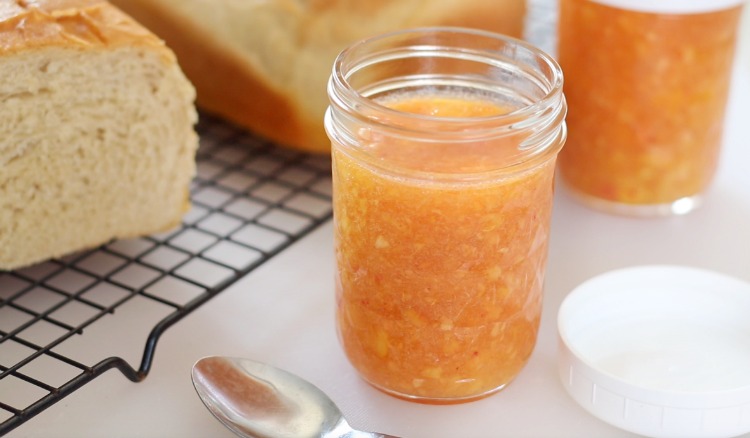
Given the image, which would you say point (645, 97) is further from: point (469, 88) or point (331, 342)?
point (331, 342)

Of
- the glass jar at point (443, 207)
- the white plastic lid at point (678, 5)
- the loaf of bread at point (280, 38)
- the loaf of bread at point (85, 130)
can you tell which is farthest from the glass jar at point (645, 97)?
the loaf of bread at point (85, 130)

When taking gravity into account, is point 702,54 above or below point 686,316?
above

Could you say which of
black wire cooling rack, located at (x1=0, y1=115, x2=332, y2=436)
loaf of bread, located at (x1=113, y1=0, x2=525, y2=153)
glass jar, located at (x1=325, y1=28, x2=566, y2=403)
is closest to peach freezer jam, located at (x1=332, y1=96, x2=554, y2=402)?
glass jar, located at (x1=325, y1=28, x2=566, y2=403)

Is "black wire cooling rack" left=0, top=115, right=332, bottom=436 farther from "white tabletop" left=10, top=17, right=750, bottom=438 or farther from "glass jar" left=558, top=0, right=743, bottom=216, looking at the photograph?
"glass jar" left=558, top=0, right=743, bottom=216

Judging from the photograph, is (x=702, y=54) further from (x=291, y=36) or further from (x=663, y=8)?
(x=291, y=36)

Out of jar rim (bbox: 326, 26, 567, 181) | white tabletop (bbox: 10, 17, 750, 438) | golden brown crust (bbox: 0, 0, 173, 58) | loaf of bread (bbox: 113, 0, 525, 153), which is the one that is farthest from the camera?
loaf of bread (bbox: 113, 0, 525, 153)

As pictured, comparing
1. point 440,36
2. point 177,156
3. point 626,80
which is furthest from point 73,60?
point 626,80
